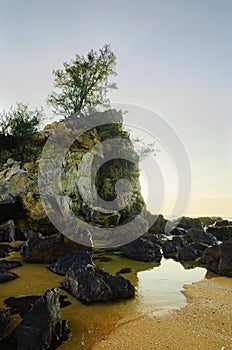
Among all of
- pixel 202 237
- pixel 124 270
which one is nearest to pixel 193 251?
pixel 124 270

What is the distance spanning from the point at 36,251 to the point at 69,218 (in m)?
6.52

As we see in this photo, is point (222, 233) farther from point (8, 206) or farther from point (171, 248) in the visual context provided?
point (8, 206)

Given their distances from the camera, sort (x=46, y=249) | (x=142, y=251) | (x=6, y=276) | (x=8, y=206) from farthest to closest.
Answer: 1. (x=8, y=206)
2. (x=142, y=251)
3. (x=46, y=249)
4. (x=6, y=276)

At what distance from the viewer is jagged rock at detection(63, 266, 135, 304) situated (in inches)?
185

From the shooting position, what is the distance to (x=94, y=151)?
20.9m

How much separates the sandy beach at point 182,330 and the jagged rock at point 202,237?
866cm

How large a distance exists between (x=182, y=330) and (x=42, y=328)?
197 cm

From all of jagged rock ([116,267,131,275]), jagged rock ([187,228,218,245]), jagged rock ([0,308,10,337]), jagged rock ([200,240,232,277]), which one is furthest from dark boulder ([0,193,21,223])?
jagged rock ([0,308,10,337])

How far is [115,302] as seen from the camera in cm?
473

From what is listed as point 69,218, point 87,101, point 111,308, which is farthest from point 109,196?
point 111,308

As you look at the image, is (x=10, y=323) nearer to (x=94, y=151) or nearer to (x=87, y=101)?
(x=94, y=151)

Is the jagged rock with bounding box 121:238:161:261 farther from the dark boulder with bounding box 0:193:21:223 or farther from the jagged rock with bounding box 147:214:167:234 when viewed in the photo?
the jagged rock with bounding box 147:214:167:234

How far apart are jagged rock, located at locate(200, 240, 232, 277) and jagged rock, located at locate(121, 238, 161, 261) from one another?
1.90 meters

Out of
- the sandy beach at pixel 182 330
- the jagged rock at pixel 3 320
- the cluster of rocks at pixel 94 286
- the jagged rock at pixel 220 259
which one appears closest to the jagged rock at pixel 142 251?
the jagged rock at pixel 220 259
